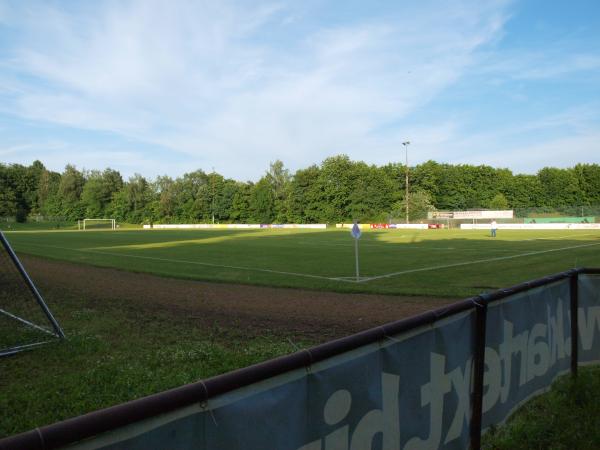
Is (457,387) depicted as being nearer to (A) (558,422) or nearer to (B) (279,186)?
(A) (558,422)

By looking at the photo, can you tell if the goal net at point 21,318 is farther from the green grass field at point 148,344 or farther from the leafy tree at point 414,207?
the leafy tree at point 414,207

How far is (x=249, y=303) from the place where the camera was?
11.4m

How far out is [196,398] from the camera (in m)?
1.92

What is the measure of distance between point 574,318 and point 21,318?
10.2 metres

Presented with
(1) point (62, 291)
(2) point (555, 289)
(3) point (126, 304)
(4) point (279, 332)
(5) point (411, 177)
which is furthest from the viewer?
(5) point (411, 177)

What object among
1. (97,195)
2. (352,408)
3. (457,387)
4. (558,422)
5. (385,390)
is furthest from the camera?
(97,195)

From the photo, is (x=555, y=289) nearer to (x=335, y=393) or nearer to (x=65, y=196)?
(x=335, y=393)

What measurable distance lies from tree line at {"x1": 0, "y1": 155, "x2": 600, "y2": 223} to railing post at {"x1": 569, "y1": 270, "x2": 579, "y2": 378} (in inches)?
3108

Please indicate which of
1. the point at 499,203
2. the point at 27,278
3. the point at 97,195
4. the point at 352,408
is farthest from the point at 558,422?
the point at 97,195

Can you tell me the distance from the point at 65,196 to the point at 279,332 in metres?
121

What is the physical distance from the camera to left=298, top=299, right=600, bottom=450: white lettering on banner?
258cm

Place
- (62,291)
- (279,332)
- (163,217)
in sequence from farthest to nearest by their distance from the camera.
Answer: (163,217) → (62,291) → (279,332)

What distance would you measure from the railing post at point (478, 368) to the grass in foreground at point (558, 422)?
34 centimetres

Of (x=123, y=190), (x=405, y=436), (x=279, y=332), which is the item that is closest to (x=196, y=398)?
(x=405, y=436)
